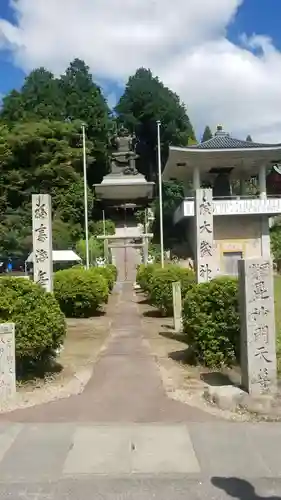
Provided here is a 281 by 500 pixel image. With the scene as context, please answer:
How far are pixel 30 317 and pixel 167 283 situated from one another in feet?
32.9

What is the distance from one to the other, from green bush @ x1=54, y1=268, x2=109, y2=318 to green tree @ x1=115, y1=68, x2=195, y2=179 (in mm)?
43251

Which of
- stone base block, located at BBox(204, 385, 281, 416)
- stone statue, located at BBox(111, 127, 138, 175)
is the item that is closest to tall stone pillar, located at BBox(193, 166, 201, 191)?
stone statue, located at BBox(111, 127, 138, 175)

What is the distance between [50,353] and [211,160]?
29198 mm

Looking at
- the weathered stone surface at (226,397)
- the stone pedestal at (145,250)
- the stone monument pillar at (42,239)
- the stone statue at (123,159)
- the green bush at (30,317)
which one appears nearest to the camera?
the weathered stone surface at (226,397)

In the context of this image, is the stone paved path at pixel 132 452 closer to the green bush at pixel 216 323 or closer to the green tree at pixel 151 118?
the green bush at pixel 216 323

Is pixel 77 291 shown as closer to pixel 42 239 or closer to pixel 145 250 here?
pixel 42 239

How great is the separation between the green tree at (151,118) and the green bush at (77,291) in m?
43.3

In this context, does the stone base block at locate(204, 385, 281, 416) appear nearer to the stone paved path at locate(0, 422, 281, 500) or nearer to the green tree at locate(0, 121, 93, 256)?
the stone paved path at locate(0, 422, 281, 500)

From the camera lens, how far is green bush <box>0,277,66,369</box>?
7.48m

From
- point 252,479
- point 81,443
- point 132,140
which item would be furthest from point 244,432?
point 132,140

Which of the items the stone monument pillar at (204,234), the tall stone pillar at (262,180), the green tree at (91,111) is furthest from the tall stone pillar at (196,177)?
the stone monument pillar at (204,234)

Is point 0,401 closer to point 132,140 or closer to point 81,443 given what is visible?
point 81,443

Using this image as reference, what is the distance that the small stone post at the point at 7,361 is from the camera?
673cm

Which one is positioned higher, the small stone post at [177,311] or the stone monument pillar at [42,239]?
the stone monument pillar at [42,239]
